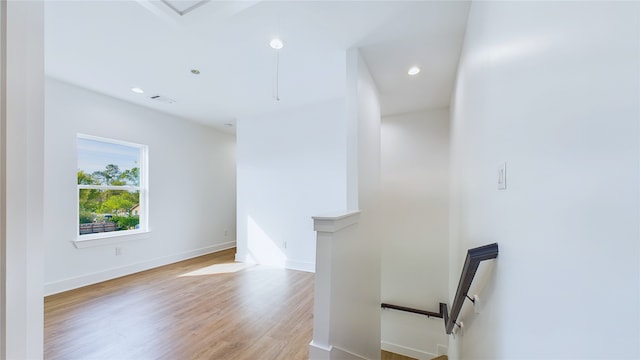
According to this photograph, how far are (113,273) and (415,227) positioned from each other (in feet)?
15.3

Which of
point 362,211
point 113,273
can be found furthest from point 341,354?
point 113,273

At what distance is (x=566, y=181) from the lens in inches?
24.4

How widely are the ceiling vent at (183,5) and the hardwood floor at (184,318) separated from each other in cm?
268

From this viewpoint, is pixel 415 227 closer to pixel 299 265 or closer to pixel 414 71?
pixel 299 265

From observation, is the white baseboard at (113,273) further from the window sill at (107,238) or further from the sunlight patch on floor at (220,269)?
the sunlight patch on floor at (220,269)

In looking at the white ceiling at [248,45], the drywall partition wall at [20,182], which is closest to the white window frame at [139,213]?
the white ceiling at [248,45]

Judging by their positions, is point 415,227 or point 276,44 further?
point 415,227

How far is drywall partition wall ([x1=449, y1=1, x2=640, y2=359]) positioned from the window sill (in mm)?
4643

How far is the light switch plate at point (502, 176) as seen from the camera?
101 cm

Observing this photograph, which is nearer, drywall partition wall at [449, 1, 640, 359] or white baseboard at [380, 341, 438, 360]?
drywall partition wall at [449, 1, 640, 359]

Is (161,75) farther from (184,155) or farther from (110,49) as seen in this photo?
(184,155)

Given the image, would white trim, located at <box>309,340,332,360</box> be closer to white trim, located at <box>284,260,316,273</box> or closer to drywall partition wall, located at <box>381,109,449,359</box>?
white trim, located at <box>284,260,316,273</box>

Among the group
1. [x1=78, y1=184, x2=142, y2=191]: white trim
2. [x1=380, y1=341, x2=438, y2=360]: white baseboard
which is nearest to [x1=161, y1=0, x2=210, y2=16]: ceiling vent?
[x1=78, y1=184, x2=142, y2=191]: white trim

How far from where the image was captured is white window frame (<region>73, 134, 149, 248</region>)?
3.48 metres
